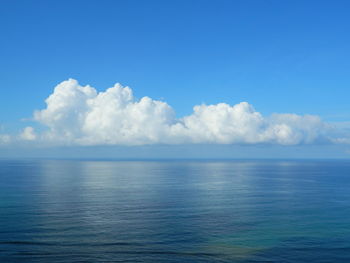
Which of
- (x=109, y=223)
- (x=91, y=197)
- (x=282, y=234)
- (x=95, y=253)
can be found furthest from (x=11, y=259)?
(x=91, y=197)

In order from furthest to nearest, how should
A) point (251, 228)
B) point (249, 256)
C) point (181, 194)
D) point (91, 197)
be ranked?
point (181, 194) < point (91, 197) < point (251, 228) < point (249, 256)

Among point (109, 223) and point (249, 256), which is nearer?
point (249, 256)

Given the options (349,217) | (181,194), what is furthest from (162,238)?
(181,194)

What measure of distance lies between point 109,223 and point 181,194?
2009 inches

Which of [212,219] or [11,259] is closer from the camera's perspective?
[11,259]

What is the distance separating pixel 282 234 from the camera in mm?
65750

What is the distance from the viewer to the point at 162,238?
62250mm

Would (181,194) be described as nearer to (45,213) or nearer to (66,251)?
(45,213)

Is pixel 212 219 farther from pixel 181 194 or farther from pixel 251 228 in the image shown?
pixel 181 194

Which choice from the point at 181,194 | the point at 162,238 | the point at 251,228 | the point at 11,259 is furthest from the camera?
the point at 181,194

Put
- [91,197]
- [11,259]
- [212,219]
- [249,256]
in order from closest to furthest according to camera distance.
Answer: [11,259] < [249,256] < [212,219] < [91,197]

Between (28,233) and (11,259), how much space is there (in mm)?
13048

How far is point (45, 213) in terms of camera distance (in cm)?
8138

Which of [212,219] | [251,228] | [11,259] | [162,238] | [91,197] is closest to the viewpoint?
[11,259]
